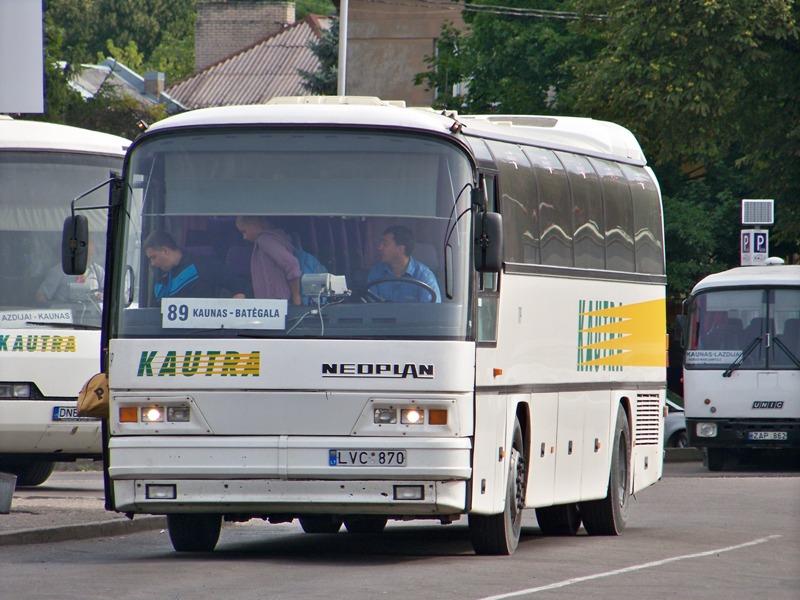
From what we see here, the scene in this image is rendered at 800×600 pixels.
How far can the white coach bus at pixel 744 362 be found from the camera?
94.5 ft

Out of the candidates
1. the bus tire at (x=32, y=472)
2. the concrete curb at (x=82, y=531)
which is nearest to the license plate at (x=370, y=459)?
the concrete curb at (x=82, y=531)

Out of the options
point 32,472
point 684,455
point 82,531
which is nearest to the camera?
point 82,531

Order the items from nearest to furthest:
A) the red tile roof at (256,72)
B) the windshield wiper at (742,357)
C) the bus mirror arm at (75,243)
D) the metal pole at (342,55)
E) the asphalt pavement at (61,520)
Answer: the bus mirror arm at (75,243) < the asphalt pavement at (61,520) < the windshield wiper at (742,357) < the metal pole at (342,55) < the red tile roof at (256,72)

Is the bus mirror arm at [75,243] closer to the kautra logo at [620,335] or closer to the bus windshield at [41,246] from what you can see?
the kautra logo at [620,335]

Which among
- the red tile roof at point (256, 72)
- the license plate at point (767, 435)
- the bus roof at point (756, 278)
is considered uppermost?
the red tile roof at point (256, 72)

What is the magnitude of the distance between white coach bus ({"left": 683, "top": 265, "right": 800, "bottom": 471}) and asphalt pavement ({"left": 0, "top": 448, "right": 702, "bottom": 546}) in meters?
11.6

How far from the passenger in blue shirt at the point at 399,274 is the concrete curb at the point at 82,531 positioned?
364 cm

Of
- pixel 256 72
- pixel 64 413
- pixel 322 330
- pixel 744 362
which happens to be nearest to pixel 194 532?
pixel 322 330

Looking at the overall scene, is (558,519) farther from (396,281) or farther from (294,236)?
(294,236)

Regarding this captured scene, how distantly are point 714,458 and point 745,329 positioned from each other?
83.9 inches

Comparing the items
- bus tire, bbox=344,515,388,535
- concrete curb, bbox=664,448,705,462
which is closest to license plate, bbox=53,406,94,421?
bus tire, bbox=344,515,388,535

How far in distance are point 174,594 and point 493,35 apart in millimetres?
35384

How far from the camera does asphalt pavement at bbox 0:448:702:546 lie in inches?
551

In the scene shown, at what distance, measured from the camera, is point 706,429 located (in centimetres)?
2923
